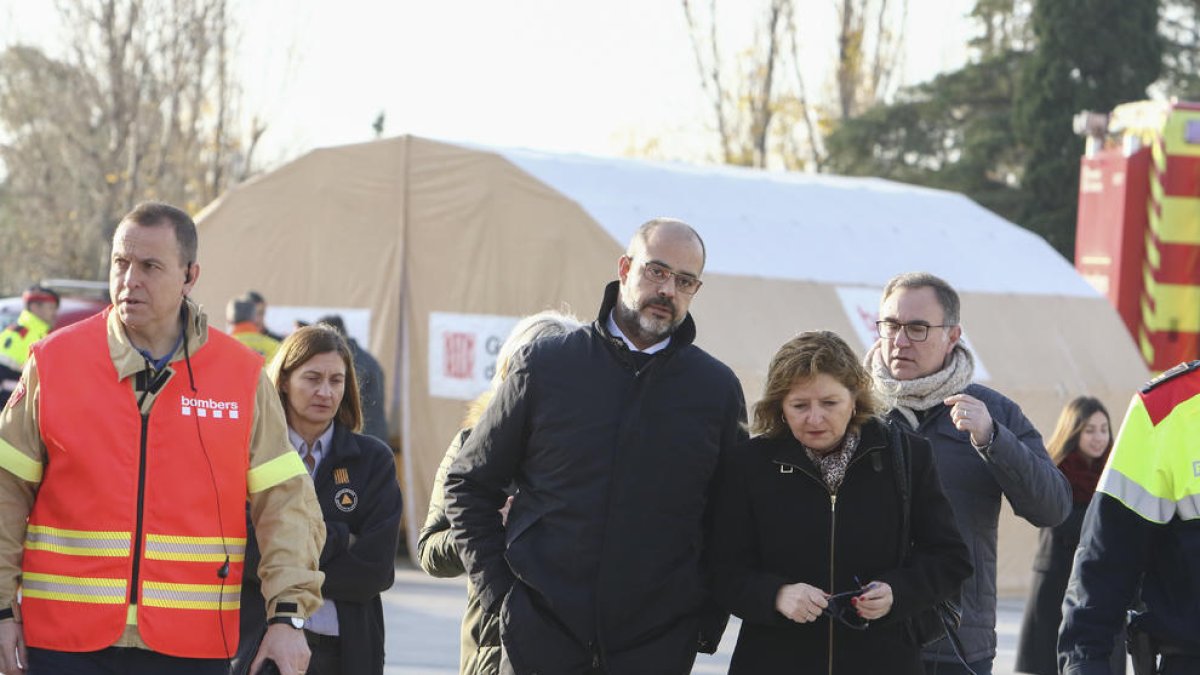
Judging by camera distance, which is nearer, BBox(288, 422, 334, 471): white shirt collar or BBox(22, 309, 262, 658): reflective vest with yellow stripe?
BBox(22, 309, 262, 658): reflective vest with yellow stripe

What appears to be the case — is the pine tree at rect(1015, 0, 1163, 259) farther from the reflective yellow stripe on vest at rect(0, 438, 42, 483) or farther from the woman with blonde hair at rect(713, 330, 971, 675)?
the reflective yellow stripe on vest at rect(0, 438, 42, 483)

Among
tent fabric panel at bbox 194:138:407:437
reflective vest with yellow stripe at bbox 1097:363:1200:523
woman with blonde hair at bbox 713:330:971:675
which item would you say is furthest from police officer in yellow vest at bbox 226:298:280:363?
reflective vest with yellow stripe at bbox 1097:363:1200:523

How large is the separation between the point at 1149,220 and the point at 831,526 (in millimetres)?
11351

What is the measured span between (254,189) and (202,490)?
11545mm

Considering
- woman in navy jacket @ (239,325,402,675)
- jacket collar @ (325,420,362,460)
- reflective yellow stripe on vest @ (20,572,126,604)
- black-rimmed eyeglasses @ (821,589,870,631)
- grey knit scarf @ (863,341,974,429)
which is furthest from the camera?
jacket collar @ (325,420,362,460)

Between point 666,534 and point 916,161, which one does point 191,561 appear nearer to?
point 666,534

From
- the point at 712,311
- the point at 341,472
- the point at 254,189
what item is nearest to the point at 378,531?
the point at 341,472

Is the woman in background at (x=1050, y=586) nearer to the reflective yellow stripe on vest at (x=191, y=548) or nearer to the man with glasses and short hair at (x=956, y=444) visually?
the man with glasses and short hair at (x=956, y=444)

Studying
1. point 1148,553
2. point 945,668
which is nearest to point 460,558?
point 945,668

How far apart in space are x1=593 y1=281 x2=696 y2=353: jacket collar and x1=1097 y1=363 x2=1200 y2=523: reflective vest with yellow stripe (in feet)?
3.83

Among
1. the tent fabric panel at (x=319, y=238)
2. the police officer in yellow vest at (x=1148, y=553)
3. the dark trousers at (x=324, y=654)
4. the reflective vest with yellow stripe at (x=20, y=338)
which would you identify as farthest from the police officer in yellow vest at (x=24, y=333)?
the police officer in yellow vest at (x=1148, y=553)

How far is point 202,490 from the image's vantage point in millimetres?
4715

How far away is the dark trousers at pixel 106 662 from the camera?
461 cm

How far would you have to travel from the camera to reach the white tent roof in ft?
48.1
